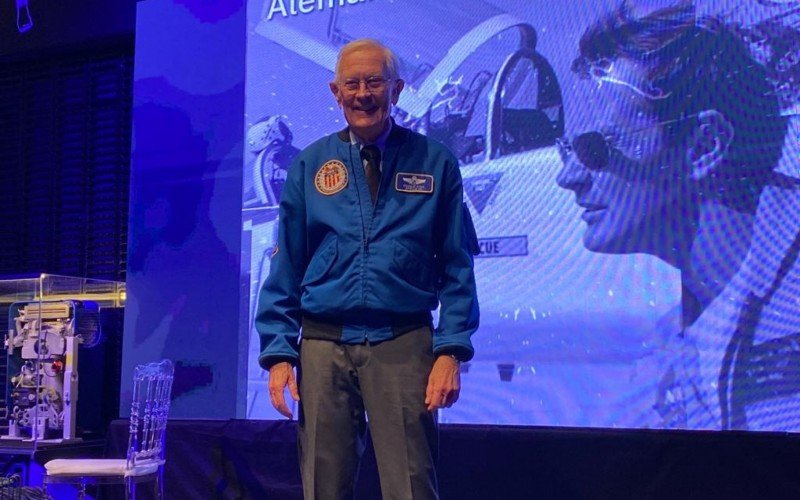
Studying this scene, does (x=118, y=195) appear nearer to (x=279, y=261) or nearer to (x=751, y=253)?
(x=279, y=261)

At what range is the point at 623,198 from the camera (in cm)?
293

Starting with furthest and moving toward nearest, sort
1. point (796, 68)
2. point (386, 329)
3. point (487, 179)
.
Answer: point (487, 179) < point (796, 68) < point (386, 329)

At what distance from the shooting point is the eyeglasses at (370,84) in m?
1.76

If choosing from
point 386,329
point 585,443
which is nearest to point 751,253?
point 585,443

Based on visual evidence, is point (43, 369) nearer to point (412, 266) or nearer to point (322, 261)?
point (322, 261)

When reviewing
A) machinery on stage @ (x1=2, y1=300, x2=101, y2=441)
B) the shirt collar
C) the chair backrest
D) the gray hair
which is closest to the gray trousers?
the shirt collar

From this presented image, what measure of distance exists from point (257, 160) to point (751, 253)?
86.2 inches

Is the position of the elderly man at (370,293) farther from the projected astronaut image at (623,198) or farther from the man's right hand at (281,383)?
the projected astronaut image at (623,198)

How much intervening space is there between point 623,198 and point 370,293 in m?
1.56

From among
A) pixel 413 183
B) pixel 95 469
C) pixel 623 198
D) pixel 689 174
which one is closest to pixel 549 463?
pixel 623 198

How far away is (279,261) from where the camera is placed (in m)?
1.80

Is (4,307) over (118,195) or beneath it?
beneath

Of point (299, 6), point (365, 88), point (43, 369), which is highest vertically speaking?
point (299, 6)

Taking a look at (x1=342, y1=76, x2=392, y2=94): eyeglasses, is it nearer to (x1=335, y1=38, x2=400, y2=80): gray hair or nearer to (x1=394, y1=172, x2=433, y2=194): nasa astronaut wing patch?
(x1=335, y1=38, x2=400, y2=80): gray hair
